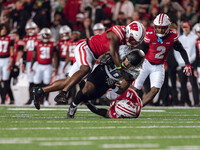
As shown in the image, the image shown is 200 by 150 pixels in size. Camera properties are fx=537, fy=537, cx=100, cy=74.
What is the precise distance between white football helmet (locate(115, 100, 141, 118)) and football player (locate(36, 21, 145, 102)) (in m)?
0.49

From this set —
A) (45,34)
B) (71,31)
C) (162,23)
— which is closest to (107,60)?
(162,23)

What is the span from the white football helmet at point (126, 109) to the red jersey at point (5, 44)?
22.1ft

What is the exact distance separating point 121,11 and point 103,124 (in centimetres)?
931

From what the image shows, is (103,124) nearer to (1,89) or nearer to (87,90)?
(87,90)

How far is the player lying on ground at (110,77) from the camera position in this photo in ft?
24.1

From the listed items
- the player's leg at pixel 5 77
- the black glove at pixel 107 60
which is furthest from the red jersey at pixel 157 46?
the player's leg at pixel 5 77

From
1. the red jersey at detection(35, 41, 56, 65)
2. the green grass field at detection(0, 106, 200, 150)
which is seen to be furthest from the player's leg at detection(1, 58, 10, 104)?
the green grass field at detection(0, 106, 200, 150)

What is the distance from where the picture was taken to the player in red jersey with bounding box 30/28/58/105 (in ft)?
44.5

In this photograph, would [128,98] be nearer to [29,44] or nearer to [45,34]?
[45,34]

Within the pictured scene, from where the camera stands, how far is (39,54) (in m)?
13.6

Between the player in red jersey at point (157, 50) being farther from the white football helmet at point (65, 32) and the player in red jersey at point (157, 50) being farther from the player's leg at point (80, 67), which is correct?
the white football helmet at point (65, 32)

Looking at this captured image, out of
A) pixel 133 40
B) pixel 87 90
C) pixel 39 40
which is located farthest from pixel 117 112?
pixel 39 40

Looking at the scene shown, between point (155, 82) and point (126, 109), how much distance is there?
1702mm

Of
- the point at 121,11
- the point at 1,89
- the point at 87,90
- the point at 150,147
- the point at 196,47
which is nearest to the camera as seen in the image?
the point at 150,147
